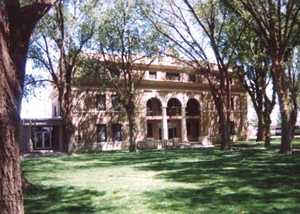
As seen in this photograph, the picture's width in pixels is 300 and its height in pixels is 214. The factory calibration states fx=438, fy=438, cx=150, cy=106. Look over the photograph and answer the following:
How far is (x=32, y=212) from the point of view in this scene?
8.52 metres

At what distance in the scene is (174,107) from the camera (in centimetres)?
5269

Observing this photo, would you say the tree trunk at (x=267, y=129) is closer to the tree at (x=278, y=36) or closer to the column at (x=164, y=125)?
the tree at (x=278, y=36)

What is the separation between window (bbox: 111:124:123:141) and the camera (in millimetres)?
46969

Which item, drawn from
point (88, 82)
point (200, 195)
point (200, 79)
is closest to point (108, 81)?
point (88, 82)

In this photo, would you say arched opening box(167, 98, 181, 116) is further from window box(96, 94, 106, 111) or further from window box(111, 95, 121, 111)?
window box(96, 94, 106, 111)

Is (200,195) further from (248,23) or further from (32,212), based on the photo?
(248,23)

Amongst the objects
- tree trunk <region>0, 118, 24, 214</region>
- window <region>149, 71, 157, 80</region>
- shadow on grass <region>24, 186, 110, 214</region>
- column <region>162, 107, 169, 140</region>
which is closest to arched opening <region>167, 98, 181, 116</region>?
column <region>162, 107, 169, 140</region>

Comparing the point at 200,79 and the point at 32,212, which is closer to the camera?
the point at 32,212

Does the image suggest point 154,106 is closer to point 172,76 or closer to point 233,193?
point 172,76

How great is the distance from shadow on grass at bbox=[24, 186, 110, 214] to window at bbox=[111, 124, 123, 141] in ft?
114

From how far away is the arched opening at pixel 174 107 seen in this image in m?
52.6

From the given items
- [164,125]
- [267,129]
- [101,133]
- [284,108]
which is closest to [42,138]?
[101,133]

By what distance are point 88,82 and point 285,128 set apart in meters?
24.7

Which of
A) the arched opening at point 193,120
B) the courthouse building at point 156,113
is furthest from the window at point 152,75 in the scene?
the arched opening at point 193,120
